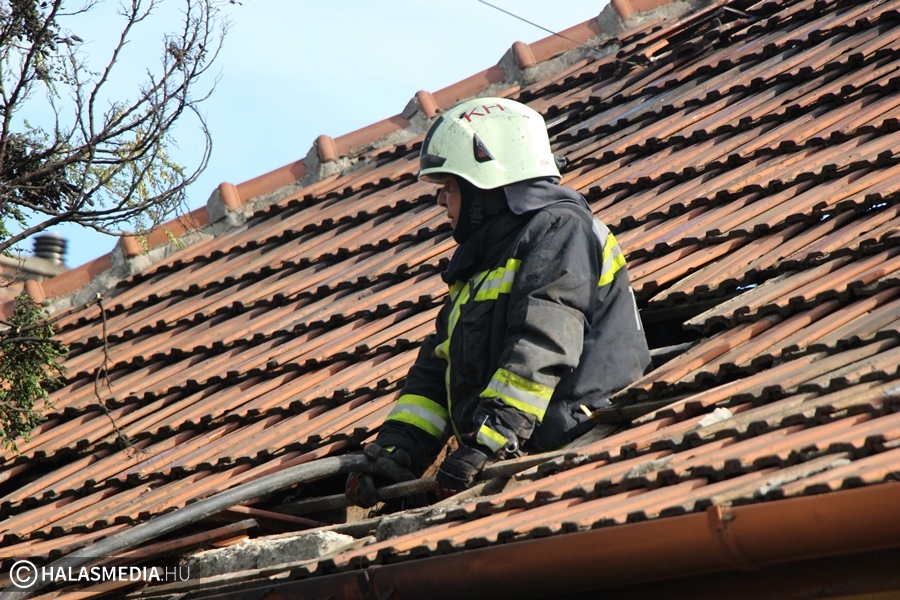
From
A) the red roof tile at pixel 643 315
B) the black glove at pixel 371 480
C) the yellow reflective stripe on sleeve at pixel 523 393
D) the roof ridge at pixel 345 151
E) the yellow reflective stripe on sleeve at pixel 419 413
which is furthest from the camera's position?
the roof ridge at pixel 345 151

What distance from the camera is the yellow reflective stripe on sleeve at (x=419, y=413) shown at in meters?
4.66

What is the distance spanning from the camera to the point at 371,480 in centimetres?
454

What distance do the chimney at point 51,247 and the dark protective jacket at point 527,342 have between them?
9372 mm

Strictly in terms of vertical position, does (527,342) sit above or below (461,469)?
above

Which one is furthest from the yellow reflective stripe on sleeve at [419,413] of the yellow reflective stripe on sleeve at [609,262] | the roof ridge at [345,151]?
the roof ridge at [345,151]

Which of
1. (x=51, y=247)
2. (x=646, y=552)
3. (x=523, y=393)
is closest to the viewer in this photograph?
(x=646, y=552)

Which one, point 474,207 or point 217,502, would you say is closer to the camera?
point 217,502

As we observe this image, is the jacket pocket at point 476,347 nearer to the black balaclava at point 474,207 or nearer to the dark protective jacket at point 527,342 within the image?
the dark protective jacket at point 527,342

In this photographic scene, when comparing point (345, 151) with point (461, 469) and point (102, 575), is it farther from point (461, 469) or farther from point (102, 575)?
point (461, 469)

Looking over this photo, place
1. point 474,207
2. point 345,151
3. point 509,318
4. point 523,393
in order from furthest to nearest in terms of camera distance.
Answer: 1. point 345,151
2. point 474,207
3. point 509,318
4. point 523,393

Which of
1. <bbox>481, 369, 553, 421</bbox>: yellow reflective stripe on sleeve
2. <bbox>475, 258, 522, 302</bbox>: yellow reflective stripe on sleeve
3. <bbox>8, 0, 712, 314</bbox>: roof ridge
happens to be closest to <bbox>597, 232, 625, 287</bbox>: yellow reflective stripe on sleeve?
<bbox>475, 258, 522, 302</bbox>: yellow reflective stripe on sleeve

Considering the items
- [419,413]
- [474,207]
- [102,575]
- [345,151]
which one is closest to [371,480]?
[419,413]

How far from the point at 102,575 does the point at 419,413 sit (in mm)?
1291

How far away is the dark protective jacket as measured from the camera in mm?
4098
